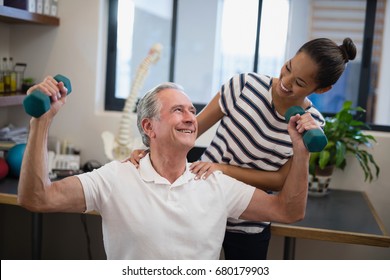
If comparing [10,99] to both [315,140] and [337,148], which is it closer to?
[337,148]

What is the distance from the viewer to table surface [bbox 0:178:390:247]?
2031 millimetres

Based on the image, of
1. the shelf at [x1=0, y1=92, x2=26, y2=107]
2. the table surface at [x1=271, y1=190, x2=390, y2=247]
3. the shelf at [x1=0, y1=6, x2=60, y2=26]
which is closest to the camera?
the table surface at [x1=271, y1=190, x2=390, y2=247]

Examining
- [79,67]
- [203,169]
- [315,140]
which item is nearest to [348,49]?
[315,140]

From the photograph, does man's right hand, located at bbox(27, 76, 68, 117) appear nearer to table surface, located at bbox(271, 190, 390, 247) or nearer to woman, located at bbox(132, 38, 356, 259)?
woman, located at bbox(132, 38, 356, 259)

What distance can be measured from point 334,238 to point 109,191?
980mm

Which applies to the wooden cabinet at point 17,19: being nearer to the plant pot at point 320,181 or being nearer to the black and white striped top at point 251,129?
the black and white striped top at point 251,129

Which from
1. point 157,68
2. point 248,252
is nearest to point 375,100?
point 157,68

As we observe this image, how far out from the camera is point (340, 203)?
2.55 m

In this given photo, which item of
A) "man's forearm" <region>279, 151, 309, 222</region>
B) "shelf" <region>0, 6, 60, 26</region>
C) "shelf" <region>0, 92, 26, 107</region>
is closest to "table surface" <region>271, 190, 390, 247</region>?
"man's forearm" <region>279, 151, 309, 222</region>

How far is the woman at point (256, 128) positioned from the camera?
5.28 feet

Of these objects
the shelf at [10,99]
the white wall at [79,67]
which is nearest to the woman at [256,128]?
the white wall at [79,67]

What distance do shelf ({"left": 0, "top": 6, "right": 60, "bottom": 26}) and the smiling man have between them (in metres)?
1.19
